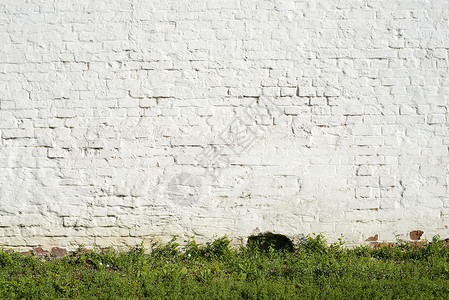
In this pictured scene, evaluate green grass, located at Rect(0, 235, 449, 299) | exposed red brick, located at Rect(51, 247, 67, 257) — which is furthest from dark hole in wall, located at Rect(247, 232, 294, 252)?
exposed red brick, located at Rect(51, 247, 67, 257)

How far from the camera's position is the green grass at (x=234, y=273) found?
3600mm

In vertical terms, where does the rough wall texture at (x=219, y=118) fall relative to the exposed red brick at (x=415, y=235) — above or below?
above

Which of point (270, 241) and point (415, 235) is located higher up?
point (415, 235)

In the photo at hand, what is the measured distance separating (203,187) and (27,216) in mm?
2133

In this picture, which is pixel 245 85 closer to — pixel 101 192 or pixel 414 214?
pixel 101 192

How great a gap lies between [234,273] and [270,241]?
2.60 ft

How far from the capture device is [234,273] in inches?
158

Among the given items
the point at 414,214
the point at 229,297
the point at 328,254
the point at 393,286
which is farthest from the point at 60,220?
the point at 414,214

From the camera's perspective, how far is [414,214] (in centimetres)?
459

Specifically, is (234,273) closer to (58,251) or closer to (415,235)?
(58,251)

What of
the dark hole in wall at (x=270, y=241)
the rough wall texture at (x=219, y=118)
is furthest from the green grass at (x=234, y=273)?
the rough wall texture at (x=219, y=118)

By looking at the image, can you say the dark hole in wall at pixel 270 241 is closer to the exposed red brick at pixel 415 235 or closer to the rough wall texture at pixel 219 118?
the rough wall texture at pixel 219 118

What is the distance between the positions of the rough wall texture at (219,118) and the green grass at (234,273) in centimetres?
23

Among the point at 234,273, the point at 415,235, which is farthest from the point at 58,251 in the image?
the point at 415,235
